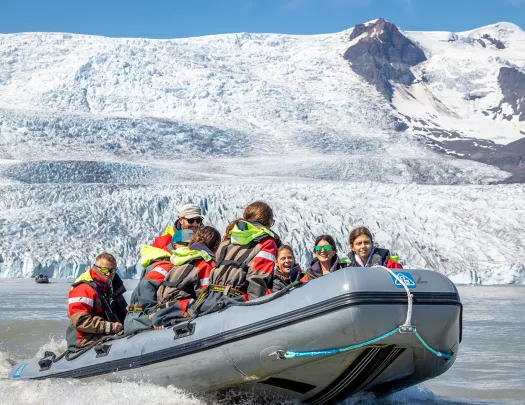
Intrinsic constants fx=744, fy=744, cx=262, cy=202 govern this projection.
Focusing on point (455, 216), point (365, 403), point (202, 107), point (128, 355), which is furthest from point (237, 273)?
point (202, 107)

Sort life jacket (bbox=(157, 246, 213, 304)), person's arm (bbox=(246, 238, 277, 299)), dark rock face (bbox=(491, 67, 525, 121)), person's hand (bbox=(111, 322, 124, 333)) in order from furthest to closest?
dark rock face (bbox=(491, 67, 525, 121))
person's hand (bbox=(111, 322, 124, 333))
life jacket (bbox=(157, 246, 213, 304))
person's arm (bbox=(246, 238, 277, 299))

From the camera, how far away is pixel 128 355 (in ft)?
16.1

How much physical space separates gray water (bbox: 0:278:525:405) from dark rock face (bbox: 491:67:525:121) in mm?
82296

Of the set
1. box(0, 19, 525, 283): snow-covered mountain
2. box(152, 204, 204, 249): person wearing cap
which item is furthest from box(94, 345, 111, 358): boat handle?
box(0, 19, 525, 283): snow-covered mountain

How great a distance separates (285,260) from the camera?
5238 millimetres

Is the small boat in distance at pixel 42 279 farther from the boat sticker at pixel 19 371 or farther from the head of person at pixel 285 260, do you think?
the head of person at pixel 285 260

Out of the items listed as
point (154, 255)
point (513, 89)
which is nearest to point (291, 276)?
point (154, 255)

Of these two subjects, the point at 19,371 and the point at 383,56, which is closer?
the point at 19,371

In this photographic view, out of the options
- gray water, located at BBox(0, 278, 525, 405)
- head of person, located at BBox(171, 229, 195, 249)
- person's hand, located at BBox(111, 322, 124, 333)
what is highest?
head of person, located at BBox(171, 229, 195, 249)

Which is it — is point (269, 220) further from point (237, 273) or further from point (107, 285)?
point (107, 285)

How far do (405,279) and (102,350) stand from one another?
7.21 ft

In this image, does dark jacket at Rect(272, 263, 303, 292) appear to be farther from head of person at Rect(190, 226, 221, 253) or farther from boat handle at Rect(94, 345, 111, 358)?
boat handle at Rect(94, 345, 111, 358)

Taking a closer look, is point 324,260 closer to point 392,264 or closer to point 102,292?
point 392,264

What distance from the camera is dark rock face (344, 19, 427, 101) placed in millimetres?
87312
